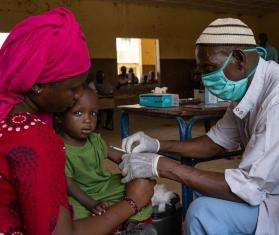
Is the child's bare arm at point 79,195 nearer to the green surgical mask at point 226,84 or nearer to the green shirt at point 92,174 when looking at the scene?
the green shirt at point 92,174

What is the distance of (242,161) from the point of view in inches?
59.2

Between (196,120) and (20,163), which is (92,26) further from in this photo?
(20,163)

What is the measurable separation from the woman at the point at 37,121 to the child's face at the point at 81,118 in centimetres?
55

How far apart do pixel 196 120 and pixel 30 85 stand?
1.42 meters

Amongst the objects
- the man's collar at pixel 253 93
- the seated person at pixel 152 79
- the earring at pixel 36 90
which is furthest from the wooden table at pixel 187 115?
the seated person at pixel 152 79

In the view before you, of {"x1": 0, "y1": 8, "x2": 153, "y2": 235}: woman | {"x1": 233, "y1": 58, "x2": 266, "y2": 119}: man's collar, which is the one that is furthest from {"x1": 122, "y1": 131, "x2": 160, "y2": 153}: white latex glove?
{"x1": 0, "y1": 8, "x2": 153, "y2": 235}: woman

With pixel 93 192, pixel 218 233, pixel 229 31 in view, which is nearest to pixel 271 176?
pixel 218 233

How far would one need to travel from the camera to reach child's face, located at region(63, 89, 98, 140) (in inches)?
71.2

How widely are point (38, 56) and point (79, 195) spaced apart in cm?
82

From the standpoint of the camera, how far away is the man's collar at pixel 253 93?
5.57 ft

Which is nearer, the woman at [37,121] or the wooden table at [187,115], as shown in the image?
the woman at [37,121]

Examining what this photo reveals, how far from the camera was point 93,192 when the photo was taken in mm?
1815

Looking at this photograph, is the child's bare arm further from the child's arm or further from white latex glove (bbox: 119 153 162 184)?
the child's arm

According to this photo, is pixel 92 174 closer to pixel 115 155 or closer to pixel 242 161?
pixel 115 155
